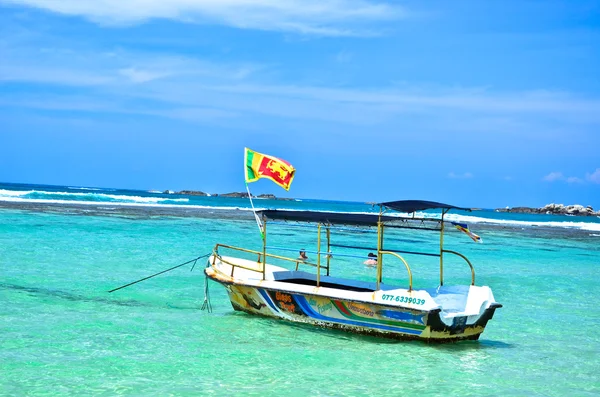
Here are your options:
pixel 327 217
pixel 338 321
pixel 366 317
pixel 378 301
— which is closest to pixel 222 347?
pixel 338 321

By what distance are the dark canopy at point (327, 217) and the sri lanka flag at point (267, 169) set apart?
832 millimetres

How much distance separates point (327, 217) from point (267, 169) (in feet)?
4.39

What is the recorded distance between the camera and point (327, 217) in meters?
11.1

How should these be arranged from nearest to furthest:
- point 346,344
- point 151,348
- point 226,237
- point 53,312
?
1. point 151,348
2. point 346,344
3. point 53,312
4. point 226,237

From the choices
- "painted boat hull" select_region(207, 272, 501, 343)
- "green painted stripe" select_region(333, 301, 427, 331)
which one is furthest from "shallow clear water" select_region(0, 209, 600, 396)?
"green painted stripe" select_region(333, 301, 427, 331)

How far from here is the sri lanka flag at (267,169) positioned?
10539 mm

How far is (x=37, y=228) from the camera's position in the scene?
26.3 metres

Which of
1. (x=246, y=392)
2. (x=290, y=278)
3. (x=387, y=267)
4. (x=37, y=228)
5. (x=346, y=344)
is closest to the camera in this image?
(x=246, y=392)

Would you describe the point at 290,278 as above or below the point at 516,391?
above

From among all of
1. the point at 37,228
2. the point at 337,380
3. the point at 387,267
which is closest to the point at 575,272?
the point at 387,267

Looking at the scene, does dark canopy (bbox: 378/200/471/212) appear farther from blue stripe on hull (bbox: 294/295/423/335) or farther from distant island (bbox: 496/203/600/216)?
distant island (bbox: 496/203/600/216)

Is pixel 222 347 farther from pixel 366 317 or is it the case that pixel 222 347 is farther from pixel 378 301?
pixel 378 301

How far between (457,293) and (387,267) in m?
10.3

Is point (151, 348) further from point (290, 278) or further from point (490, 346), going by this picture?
point (490, 346)
